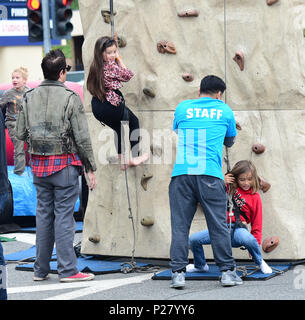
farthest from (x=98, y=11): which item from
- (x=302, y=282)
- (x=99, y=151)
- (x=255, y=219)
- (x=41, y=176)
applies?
(x=302, y=282)

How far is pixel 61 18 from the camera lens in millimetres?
14641

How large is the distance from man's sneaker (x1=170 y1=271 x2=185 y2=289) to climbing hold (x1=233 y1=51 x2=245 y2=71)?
215cm

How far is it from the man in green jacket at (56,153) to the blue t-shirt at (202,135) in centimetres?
94

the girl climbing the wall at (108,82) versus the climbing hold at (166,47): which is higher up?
the climbing hold at (166,47)

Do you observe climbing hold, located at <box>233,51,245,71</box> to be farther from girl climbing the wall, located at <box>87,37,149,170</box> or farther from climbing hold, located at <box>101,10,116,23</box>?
climbing hold, located at <box>101,10,116,23</box>

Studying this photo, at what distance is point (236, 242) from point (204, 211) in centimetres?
56

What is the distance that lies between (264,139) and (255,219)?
2.76ft

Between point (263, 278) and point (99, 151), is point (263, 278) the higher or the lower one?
the lower one

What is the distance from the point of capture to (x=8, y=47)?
3128 centimetres

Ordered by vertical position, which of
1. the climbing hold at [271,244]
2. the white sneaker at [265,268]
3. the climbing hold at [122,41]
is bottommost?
the white sneaker at [265,268]

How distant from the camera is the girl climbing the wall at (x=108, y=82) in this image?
8.27 meters

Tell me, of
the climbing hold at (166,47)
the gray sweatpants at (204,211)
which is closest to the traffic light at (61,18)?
the climbing hold at (166,47)

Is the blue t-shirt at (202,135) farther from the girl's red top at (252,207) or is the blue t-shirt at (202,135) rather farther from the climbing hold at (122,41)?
the climbing hold at (122,41)

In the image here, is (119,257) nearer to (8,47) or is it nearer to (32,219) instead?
(32,219)
